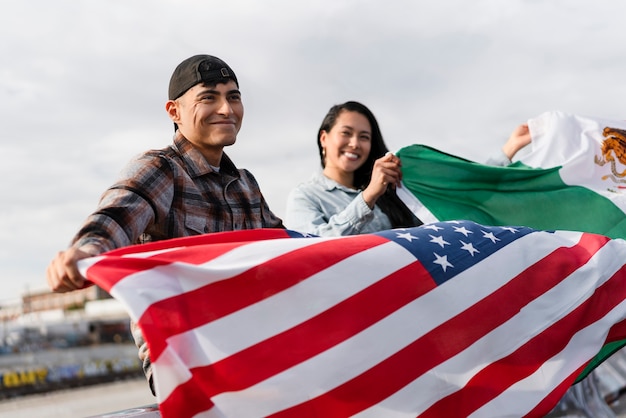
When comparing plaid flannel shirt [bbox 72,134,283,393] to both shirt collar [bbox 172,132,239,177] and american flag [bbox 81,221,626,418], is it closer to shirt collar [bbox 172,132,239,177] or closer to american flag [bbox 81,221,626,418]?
shirt collar [bbox 172,132,239,177]

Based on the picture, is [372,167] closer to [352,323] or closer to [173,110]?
[173,110]

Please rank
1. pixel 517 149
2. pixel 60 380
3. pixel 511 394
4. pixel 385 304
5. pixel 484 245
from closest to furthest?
pixel 385 304 < pixel 511 394 < pixel 484 245 < pixel 517 149 < pixel 60 380

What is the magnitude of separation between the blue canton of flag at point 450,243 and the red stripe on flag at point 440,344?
0.15 metres

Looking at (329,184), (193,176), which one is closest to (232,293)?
(193,176)

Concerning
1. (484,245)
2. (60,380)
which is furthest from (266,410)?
(60,380)

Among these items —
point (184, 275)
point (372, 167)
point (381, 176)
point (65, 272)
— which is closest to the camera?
point (65, 272)

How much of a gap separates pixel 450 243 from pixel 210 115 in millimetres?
1059

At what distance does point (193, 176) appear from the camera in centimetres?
261

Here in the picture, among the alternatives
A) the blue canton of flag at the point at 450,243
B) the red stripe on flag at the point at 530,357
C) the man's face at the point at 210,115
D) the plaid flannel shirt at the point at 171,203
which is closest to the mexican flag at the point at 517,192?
the red stripe on flag at the point at 530,357

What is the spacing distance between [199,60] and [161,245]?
78cm

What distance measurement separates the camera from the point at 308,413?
2135mm

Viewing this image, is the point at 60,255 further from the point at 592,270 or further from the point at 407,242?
the point at 592,270

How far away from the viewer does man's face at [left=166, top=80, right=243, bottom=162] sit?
260cm

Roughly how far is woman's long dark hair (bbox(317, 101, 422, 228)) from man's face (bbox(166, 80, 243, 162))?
1314 mm
